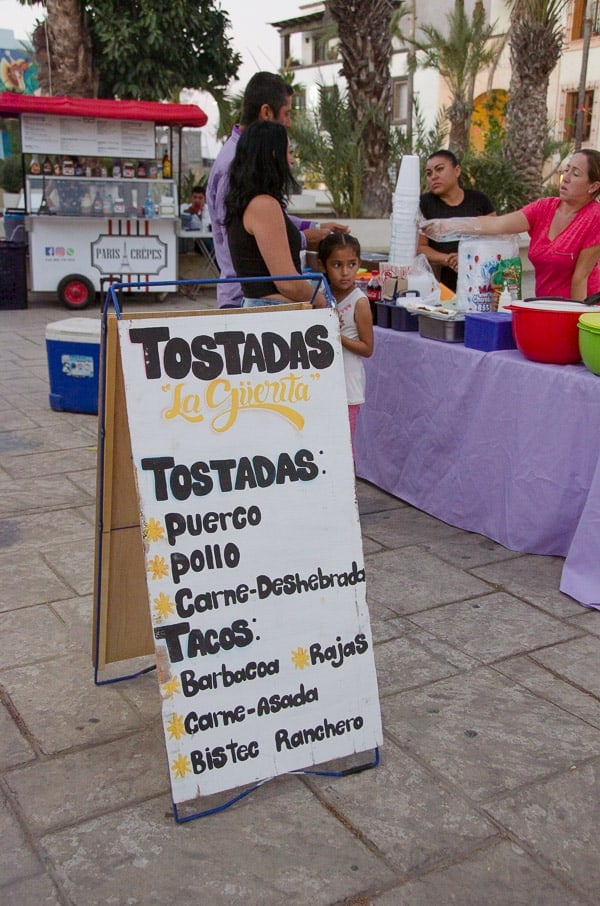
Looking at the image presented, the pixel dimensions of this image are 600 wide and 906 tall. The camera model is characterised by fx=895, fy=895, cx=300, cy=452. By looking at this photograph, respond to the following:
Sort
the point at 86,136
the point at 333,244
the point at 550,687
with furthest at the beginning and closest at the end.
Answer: the point at 86,136
the point at 333,244
the point at 550,687

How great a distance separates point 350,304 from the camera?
3.82 metres

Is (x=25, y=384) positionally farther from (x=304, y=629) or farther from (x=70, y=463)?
(x=304, y=629)

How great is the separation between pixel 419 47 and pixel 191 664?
3223cm

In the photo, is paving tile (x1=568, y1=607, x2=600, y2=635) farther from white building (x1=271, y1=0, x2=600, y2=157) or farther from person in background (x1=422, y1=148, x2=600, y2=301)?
white building (x1=271, y1=0, x2=600, y2=157)

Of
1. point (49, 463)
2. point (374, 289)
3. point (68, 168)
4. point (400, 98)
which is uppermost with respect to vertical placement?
point (400, 98)

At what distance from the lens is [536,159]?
16250 mm

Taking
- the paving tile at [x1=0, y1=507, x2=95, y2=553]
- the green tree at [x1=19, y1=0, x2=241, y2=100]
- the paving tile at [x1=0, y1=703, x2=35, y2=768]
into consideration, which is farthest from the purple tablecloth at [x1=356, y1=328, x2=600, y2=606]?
the green tree at [x1=19, y1=0, x2=241, y2=100]

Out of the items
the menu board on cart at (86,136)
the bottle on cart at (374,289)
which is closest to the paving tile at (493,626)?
the bottle on cart at (374,289)

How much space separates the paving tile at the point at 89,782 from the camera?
94.0 inches

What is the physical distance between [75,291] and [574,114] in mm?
25534

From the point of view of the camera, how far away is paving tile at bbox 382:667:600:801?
8.43 feet

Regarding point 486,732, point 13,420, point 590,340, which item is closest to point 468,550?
point 590,340

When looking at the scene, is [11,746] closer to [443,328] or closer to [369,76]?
[443,328]

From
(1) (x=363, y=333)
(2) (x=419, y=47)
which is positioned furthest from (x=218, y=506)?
(2) (x=419, y=47)
